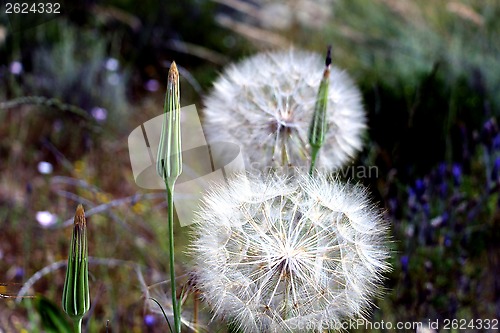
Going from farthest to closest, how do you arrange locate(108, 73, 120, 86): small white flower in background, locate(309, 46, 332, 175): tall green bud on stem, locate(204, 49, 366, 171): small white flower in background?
locate(108, 73, 120, 86): small white flower in background
locate(204, 49, 366, 171): small white flower in background
locate(309, 46, 332, 175): tall green bud on stem

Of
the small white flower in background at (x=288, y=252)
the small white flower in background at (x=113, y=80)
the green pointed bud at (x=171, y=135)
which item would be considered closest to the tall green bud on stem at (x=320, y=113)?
the small white flower in background at (x=288, y=252)

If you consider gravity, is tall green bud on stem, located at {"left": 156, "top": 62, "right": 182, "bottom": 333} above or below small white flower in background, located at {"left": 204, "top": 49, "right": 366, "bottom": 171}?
above

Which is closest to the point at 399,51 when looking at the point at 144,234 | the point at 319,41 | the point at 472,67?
the point at 472,67

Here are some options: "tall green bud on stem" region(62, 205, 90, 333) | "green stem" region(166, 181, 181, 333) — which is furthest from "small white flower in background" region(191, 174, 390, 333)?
"tall green bud on stem" region(62, 205, 90, 333)

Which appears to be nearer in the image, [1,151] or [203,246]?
[203,246]

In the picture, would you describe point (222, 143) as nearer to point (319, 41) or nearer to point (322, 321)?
point (322, 321)

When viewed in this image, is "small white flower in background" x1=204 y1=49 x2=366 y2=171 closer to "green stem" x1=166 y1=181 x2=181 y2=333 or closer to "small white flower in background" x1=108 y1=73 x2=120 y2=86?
"green stem" x1=166 y1=181 x2=181 y2=333

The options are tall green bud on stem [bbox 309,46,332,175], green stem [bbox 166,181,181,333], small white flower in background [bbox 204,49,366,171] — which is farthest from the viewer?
small white flower in background [bbox 204,49,366,171]
